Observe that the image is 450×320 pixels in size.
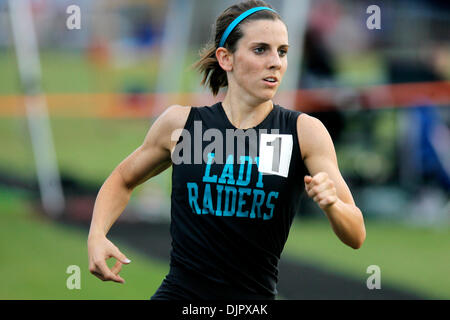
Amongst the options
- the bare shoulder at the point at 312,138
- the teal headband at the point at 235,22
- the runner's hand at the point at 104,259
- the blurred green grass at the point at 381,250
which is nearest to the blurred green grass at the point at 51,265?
the blurred green grass at the point at 381,250

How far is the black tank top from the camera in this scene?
3.63 metres

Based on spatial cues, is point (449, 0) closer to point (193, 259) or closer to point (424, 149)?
point (424, 149)

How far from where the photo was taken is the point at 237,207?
3639 millimetres

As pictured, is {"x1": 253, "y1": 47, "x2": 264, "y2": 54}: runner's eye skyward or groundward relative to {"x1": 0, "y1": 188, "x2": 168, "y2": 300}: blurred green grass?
skyward

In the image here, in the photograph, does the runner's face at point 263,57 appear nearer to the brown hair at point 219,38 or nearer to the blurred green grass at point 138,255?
the brown hair at point 219,38

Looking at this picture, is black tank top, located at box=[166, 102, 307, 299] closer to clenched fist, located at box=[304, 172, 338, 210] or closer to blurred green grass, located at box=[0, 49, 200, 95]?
clenched fist, located at box=[304, 172, 338, 210]

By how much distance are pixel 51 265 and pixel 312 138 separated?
5535mm

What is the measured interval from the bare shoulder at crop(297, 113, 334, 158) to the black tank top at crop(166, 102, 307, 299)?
1.1 inches

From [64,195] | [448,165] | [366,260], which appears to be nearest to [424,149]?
[448,165]

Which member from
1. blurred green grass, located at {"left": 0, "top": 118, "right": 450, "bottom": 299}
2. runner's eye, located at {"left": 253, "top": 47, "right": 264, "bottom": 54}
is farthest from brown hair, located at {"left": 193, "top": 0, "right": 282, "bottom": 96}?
blurred green grass, located at {"left": 0, "top": 118, "right": 450, "bottom": 299}

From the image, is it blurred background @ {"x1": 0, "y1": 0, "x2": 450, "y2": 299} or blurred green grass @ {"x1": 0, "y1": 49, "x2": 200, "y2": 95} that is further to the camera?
blurred green grass @ {"x1": 0, "y1": 49, "x2": 200, "y2": 95}

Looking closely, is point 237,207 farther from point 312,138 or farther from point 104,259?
point 104,259

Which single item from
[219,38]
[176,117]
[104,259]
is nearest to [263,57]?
[219,38]

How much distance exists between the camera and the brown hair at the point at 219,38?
12.4 feet
